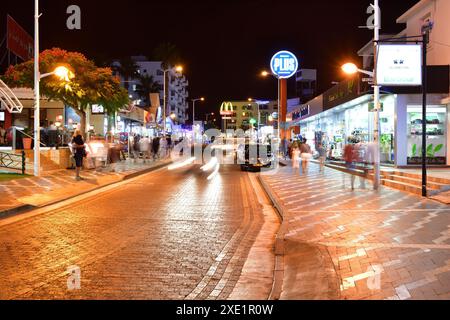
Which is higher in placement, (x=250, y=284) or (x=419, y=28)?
(x=419, y=28)

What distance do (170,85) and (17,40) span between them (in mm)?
66243

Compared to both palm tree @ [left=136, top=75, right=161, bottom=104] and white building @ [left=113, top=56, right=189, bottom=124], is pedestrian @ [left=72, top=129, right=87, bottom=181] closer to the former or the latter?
white building @ [left=113, top=56, right=189, bottom=124]

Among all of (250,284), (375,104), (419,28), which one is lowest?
(250,284)

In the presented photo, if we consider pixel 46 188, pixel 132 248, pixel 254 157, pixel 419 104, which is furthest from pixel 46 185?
pixel 419 104

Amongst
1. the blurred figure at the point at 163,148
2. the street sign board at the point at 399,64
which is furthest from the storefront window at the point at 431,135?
the blurred figure at the point at 163,148

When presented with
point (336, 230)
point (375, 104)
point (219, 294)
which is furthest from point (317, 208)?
point (219, 294)

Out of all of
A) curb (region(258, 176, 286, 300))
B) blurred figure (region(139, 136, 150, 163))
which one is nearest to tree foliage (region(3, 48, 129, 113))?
blurred figure (region(139, 136, 150, 163))

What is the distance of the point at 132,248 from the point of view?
8.56 metres

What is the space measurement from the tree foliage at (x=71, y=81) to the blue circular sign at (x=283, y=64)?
1718 centimetres

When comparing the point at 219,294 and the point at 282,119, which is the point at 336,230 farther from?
the point at 282,119

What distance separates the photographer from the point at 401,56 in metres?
16.7

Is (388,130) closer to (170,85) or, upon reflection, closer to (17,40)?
(17,40)

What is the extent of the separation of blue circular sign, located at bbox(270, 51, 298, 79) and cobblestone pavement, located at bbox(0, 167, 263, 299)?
87.7ft
